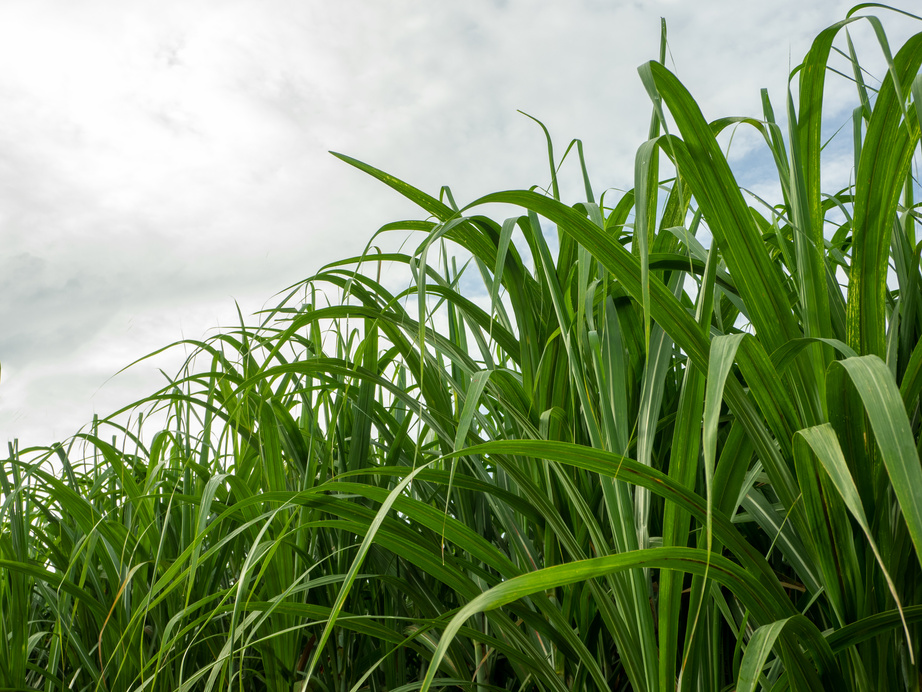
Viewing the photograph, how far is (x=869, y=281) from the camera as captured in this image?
44 centimetres

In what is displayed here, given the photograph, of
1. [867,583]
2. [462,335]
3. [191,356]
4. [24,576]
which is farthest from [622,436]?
[24,576]

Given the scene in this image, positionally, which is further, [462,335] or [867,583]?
[462,335]

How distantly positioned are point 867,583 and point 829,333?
0.54ft

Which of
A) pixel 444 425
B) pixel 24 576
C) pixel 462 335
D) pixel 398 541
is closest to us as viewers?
pixel 398 541

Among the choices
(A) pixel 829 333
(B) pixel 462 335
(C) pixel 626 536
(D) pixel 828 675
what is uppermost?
(B) pixel 462 335

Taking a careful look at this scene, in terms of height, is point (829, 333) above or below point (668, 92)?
below

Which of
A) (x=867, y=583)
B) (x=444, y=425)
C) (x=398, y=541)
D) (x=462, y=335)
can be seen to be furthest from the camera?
(x=462, y=335)

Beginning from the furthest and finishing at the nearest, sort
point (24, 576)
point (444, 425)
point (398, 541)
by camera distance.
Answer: point (24, 576)
point (444, 425)
point (398, 541)

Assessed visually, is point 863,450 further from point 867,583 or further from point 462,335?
point 462,335

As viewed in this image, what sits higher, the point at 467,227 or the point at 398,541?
the point at 467,227

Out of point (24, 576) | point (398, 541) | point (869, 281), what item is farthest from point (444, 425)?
point (24, 576)

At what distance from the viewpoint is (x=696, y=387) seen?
0.47 meters

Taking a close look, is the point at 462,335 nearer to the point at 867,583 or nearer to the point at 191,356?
the point at 191,356

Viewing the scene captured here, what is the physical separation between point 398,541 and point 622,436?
20 centimetres
